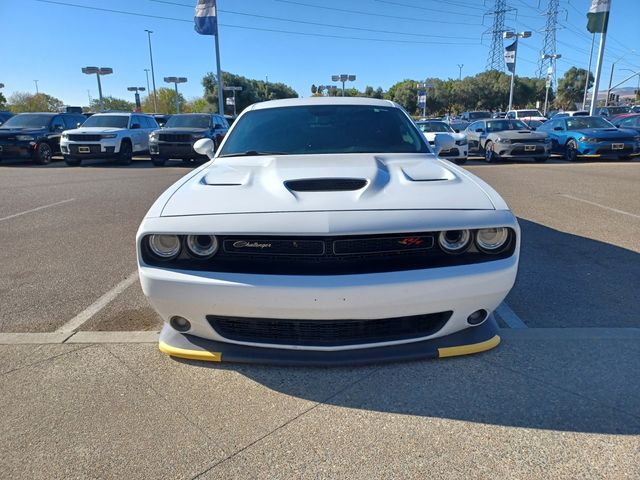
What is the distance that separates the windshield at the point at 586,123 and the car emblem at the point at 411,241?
1540 centimetres

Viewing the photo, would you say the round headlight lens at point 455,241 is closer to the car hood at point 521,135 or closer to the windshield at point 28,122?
the car hood at point 521,135

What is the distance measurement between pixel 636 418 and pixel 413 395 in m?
1.05

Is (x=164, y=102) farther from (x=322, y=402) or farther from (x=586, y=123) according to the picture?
(x=322, y=402)

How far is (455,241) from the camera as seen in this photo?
2369mm

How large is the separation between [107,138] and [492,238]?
47.3ft

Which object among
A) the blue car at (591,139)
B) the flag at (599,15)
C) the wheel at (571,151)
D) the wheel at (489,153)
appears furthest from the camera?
the flag at (599,15)

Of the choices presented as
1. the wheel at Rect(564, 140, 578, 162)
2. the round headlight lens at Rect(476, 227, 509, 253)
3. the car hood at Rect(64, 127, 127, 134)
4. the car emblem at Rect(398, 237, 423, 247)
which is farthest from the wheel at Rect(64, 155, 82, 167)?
the wheel at Rect(564, 140, 578, 162)

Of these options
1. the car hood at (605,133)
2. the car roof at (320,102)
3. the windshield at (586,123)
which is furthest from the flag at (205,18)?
the car roof at (320,102)

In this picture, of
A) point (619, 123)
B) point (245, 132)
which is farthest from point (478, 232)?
point (619, 123)

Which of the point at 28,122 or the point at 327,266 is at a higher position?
the point at 28,122

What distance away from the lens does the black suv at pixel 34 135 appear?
1432 centimetres

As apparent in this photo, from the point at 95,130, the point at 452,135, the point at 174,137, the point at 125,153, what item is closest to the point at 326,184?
the point at 452,135

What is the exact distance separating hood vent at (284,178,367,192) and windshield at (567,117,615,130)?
15301 millimetres

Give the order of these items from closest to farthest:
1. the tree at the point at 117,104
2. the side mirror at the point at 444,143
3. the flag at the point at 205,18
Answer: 1. the side mirror at the point at 444,143
2. the flag at the point at 205,18
3. the tree at the point at 117,104
